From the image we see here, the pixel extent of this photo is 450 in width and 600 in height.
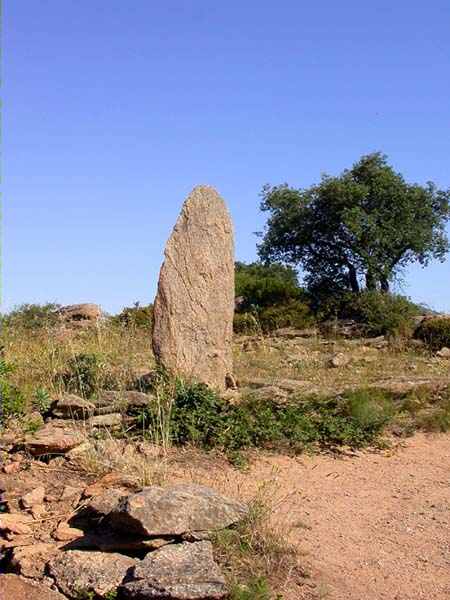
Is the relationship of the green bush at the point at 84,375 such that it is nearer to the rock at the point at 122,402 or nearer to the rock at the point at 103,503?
the rock at the point at 122,402

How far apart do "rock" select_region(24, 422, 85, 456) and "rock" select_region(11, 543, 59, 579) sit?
1499 millimetres

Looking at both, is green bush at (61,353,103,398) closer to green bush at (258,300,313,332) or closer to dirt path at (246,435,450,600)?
dirt path at (246,435,450,600)

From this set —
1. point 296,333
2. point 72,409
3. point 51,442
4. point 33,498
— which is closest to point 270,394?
point 72,409

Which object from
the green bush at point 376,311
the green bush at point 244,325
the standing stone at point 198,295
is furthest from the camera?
the green bush at point 244,325

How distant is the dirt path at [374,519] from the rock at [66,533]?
161 cm

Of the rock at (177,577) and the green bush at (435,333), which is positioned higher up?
the green bush at (435,333)

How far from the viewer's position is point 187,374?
9578 mm

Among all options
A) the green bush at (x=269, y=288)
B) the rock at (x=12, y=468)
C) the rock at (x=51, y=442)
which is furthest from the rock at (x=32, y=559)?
the green bush at (x=269, y=288)

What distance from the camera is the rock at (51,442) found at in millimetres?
6820

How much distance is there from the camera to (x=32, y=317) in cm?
1758

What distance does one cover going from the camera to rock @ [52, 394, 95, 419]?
8191mm

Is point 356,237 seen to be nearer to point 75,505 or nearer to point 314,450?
point 314,450

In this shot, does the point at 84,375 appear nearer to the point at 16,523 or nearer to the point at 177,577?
the point at 16,523

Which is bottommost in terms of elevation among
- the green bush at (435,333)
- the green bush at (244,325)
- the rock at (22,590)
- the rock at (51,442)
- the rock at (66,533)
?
the rock at (22,590)
